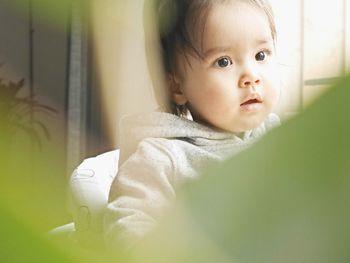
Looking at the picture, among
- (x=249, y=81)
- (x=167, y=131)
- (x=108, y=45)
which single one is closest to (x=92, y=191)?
(x=167, y=131)

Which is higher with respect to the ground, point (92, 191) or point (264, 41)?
point (264, 41)

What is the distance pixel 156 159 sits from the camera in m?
0.37

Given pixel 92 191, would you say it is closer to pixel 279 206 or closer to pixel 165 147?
pixel 165 147

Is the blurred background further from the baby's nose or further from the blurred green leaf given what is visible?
the baby's nose

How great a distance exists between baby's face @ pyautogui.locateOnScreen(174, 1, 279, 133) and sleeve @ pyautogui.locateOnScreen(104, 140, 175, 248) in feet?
0.16

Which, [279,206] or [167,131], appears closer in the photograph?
[279,206]

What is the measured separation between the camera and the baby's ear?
39 cm

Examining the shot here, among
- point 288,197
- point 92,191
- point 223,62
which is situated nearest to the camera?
point 288,197

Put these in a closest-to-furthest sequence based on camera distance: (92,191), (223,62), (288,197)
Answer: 1. (288,197)
2. (223,62)
3. (92,191)

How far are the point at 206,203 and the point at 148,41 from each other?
0.90 feet

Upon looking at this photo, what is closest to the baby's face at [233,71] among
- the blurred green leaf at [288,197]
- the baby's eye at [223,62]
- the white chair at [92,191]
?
the baby's eye at [223,62]

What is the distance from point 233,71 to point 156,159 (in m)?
0.09

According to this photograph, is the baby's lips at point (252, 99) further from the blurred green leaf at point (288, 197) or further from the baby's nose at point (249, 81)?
the blurred green leaf at point (288, 197)

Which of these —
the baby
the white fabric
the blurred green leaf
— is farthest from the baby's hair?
the blurred green leaf
